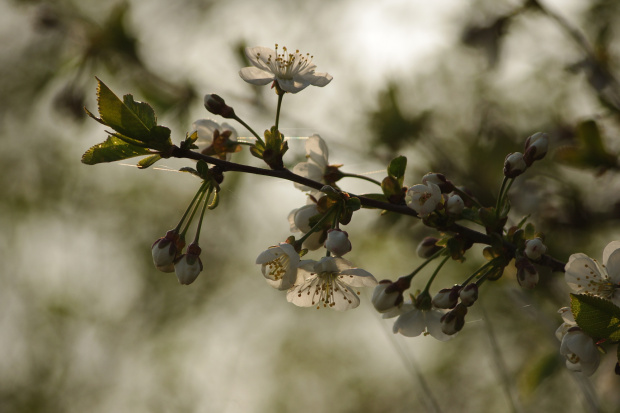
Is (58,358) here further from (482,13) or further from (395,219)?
(482,13)

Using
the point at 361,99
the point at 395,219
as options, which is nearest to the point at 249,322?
the point at 361,99

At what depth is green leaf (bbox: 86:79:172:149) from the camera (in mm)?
883

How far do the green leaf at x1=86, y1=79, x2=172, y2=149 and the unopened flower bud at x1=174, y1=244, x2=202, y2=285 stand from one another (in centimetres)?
20

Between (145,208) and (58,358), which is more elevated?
(145,208)

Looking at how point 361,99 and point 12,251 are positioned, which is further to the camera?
point 12,251

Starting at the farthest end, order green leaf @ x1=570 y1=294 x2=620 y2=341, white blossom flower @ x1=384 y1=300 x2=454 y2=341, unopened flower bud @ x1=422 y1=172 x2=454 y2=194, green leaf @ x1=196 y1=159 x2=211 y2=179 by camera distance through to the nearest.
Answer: white blossom flower @ x1=384 y1=300 x2=454 y2=341, unopened flower bud @ x1=422 y1=172 x2=454 y2=194, green leaf @ x1=196 y1=159 x2=211 y2=179, green leaf @ x1=570 y1=294 x2=620 y2=341

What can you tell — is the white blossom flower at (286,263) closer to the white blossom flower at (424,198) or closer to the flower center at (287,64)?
the white blossom flower at (424,198)

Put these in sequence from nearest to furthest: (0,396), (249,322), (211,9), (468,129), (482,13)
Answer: (482,13) → (468,129) → (211,9) → (249,322) → (0,396)

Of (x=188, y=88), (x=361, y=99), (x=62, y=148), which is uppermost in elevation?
(x=62, y=148)

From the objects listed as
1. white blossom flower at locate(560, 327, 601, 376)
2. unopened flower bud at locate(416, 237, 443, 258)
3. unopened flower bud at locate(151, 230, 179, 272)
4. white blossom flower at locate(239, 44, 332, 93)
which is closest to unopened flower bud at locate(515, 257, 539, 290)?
white blossom flower at locate(560, 327, 601, 376)

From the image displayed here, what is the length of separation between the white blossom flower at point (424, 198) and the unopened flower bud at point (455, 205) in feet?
0.10

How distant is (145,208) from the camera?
4.38 meters

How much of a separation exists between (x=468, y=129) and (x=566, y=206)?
73cm

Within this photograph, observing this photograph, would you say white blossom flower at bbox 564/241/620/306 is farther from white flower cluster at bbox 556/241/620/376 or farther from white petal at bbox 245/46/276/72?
white petal at bbox 245/46/276/72
